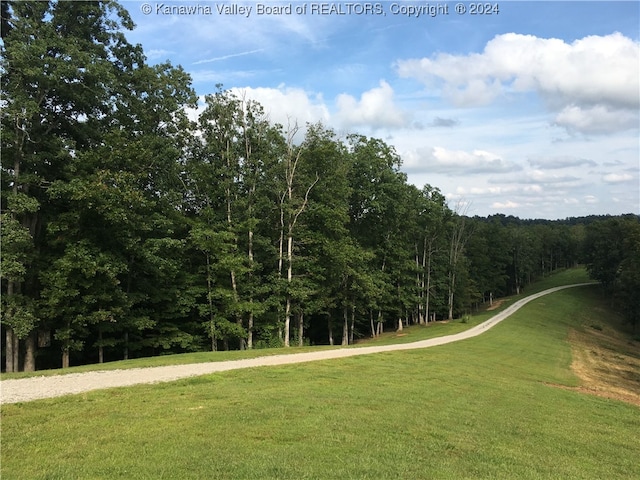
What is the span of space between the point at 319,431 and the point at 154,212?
2188cm

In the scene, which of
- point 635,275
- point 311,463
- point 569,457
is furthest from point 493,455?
point 635,275

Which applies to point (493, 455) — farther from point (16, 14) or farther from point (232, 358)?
point (16, 14)

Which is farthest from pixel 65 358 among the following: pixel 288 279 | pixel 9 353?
pixel 288 279

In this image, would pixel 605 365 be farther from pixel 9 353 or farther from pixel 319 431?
pixel 9 353

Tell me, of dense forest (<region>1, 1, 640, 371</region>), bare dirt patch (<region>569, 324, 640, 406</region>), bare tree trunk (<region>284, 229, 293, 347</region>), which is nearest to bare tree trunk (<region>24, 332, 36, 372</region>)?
dense forest (<region>1, 1, 640, 371</region>)

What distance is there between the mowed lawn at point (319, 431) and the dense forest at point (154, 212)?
1194 centimetres

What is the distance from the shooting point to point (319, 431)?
7.83 meters

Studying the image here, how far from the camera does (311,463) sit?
20.4ft

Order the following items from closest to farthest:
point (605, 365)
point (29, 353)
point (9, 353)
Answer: point (9, 353), point (29, 353), point (605, 365)

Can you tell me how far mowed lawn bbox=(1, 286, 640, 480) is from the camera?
6051 mm

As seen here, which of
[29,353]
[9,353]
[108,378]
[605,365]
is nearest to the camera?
[108,378]

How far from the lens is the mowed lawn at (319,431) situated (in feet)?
19.9

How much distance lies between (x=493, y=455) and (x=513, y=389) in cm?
893

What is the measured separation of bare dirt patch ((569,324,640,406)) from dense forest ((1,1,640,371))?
16.1 metres
